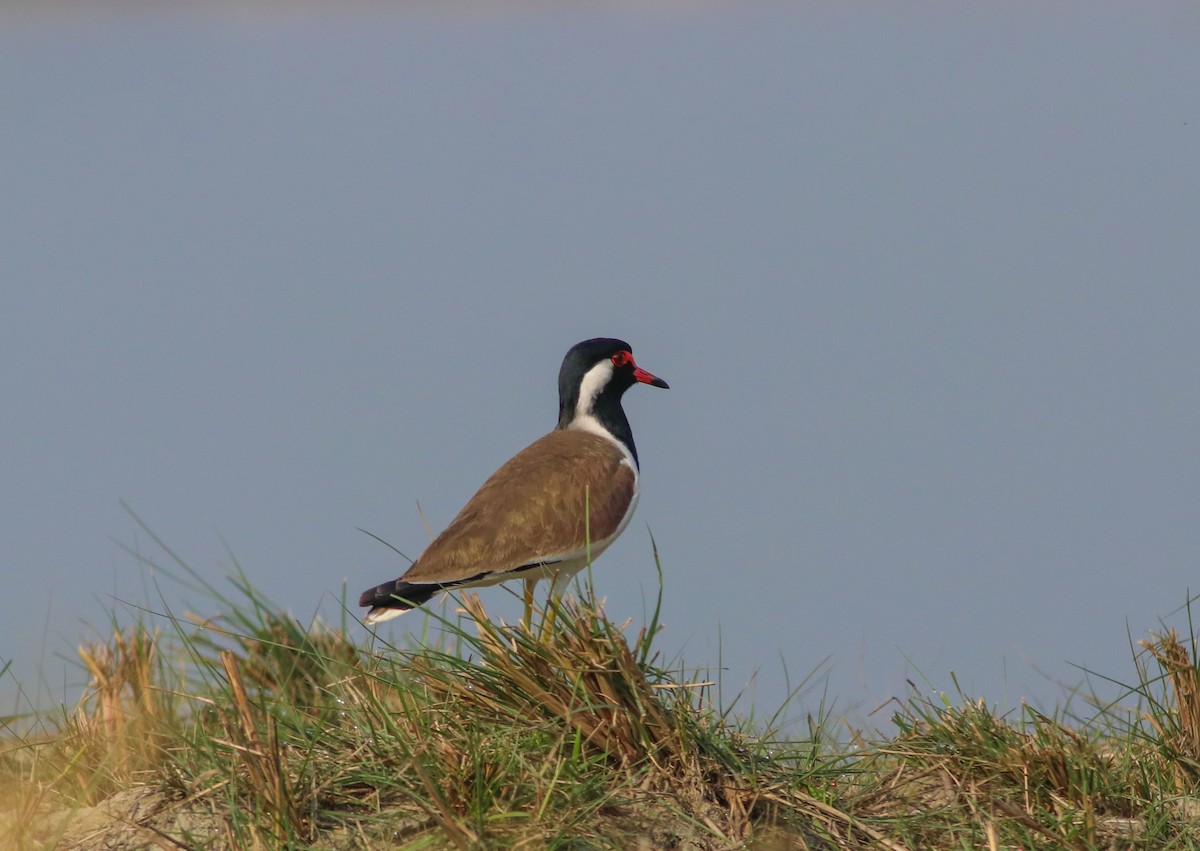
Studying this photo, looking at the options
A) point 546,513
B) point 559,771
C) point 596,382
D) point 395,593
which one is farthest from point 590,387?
point 559,771

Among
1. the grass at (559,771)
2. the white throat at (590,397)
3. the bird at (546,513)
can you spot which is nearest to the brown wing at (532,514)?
the bird at (546,513)

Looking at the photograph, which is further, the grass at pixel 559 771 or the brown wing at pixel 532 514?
the brown wing at pixel 532 514

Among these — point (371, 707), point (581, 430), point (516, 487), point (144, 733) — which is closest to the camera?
point (371, 707)

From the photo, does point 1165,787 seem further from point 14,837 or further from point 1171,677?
point 14,837

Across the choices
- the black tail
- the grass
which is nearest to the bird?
the black tail

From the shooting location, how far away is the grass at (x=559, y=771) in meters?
4.08

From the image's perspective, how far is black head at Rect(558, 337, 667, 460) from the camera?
7887 millimetres

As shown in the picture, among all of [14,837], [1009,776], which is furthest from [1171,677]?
[14,837]

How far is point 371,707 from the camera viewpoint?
14.9 feet

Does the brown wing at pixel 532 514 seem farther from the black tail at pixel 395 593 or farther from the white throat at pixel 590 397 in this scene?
the white throat at pixel 590 397

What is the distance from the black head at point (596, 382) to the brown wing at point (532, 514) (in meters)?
0.53

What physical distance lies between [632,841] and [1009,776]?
163 cm

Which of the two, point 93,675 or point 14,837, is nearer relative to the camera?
point 14,837

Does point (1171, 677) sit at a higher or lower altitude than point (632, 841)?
higher
